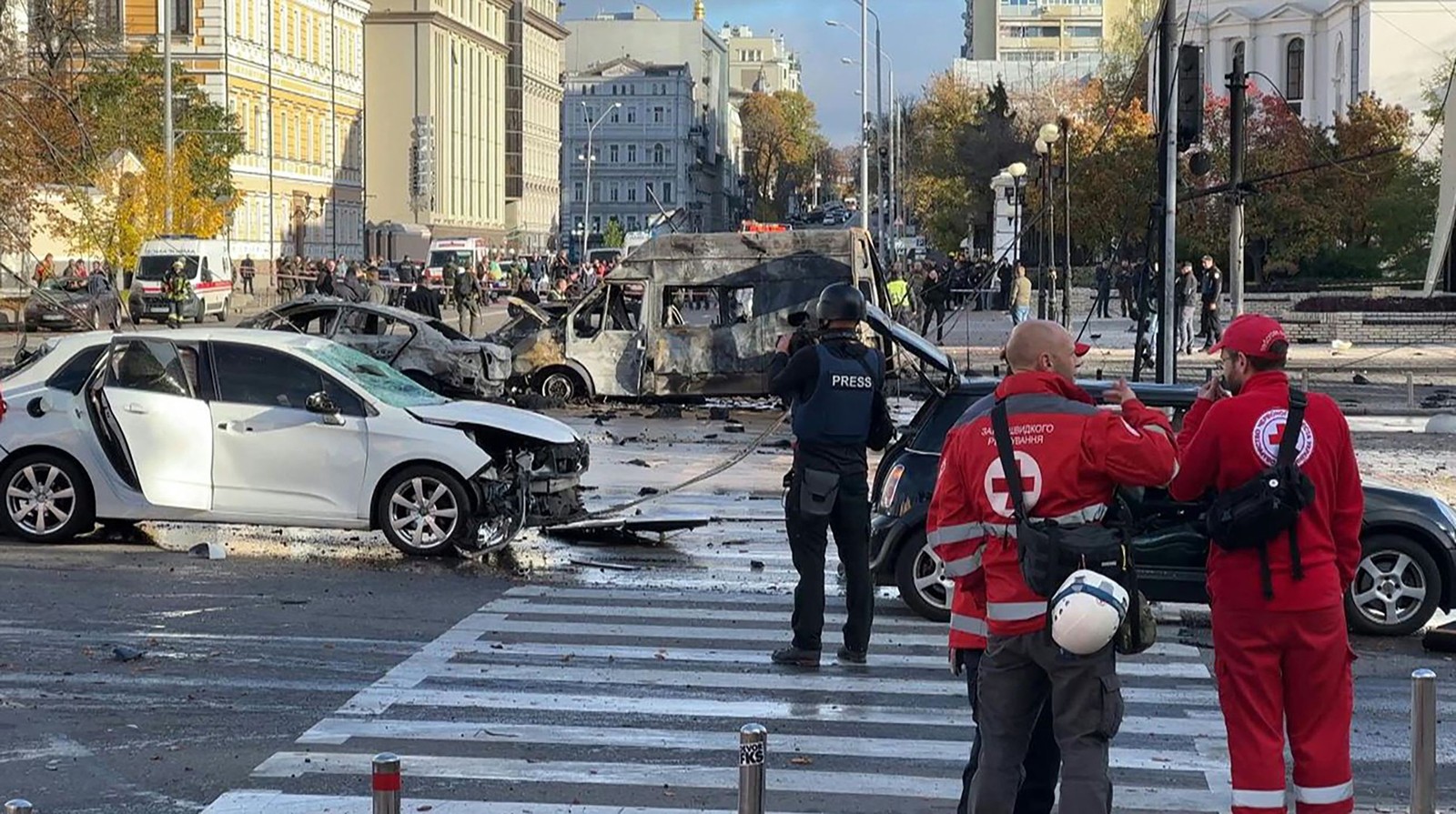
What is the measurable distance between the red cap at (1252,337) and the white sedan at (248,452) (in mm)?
7813

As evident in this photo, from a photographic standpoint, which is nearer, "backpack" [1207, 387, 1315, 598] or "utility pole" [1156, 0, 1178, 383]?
"backpack" [1207, 387, 1315, 598]

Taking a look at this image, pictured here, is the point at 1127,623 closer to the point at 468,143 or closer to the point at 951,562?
the point at 951,562

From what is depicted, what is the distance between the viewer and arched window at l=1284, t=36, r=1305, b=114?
3944 inches

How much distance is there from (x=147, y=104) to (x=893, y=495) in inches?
2443

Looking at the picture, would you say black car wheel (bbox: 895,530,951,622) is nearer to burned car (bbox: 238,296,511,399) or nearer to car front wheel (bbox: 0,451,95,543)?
car front wheel (bbox: 0,451,95,543)

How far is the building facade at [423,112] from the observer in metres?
111

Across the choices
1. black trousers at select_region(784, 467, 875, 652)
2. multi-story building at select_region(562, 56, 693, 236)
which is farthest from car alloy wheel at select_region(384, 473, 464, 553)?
multi-story building at select_region(562, 56, 693, 236)

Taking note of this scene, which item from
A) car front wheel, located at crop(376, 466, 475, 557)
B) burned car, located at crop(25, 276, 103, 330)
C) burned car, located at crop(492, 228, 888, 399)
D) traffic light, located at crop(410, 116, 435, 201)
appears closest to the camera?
car front wheel, located at crop(376, 466, 475, 557)

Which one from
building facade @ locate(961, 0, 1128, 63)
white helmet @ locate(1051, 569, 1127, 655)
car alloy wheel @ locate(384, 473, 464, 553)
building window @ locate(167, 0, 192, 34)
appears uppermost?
building facade @ locate(961, 0, 1128, 63)

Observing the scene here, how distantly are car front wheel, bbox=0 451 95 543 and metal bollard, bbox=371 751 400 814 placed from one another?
32.9 feet

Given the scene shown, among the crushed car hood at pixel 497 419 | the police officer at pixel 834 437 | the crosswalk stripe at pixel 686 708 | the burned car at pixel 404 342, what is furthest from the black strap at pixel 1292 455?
the burned car at pixel 404 342

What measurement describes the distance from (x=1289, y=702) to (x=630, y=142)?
168 metres

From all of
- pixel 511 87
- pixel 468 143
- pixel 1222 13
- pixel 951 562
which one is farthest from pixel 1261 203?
pixel 511 87

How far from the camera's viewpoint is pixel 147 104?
68.7m
